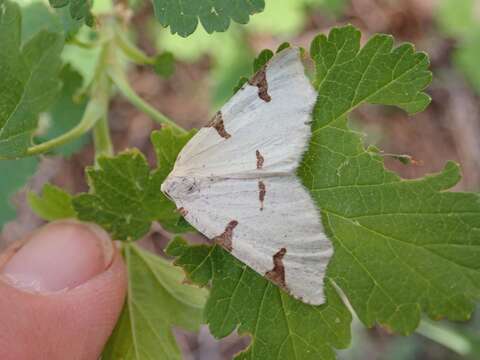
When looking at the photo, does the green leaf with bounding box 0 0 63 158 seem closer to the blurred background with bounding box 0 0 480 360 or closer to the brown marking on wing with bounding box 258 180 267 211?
the brown marking on wing with bounding box 258 180 267 211

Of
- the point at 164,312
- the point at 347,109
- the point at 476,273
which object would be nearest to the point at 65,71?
the point at 164,312

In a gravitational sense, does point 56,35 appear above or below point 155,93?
above

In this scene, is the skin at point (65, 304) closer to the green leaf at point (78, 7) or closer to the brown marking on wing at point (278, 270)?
the brown marking on wing at point (278, 270)

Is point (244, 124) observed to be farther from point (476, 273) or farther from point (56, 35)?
point (476, 273)

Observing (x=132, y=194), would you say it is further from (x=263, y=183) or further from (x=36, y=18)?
(x=36, y=18)

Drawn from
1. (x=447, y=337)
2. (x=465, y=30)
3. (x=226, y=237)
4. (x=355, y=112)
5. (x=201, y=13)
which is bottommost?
(x=447, y=337)

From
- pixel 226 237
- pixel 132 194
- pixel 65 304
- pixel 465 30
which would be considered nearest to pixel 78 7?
pixel 132 194

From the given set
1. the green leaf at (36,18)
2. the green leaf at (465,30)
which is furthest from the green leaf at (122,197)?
the green leaf at (465,30)
